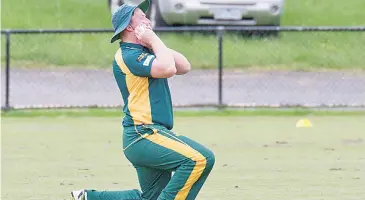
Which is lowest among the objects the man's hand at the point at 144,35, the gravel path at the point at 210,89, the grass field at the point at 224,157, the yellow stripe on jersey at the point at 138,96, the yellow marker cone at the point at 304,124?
the gravel path at the point at 210,89

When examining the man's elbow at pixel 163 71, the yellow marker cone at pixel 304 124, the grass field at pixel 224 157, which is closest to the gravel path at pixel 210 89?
the grass field at pixel 224 157

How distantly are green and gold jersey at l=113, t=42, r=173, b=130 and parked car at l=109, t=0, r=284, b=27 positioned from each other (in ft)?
41.2

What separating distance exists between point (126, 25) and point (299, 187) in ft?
9.33

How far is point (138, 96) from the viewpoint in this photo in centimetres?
720

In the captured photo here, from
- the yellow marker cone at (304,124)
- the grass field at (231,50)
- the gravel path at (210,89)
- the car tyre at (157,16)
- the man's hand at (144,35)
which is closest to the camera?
the man's hand at (144,35)

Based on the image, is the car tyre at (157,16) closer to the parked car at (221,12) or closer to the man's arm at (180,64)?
the parked car at (221,12)

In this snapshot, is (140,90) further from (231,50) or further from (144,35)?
(231,50)

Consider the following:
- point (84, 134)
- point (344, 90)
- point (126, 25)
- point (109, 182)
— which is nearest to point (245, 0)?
point (344, 90)

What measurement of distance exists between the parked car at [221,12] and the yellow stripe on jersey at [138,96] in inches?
495

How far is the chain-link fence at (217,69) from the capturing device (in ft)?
54.4

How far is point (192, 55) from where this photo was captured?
63.3 ft

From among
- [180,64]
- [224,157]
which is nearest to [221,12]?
[224,157]

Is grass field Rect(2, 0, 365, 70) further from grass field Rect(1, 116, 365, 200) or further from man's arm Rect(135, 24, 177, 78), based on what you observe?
man's arm Rect(135, 24, 177, 78)

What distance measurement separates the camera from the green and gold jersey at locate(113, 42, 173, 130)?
7.16 m
